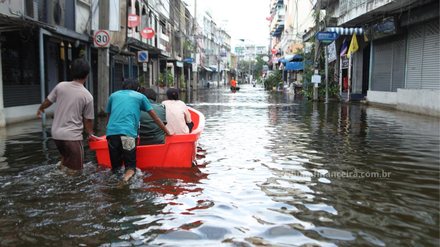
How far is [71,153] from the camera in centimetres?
592

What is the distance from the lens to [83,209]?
4.77m

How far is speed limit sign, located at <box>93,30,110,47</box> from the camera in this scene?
14273 mm

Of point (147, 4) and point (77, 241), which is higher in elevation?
point (147, 4)

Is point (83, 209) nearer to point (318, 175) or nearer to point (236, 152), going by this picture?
point (318, 175)

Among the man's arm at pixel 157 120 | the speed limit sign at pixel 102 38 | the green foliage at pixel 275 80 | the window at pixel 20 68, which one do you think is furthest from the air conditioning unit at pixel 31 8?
the green foliage at pixel 275 80

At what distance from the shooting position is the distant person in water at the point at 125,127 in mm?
5961

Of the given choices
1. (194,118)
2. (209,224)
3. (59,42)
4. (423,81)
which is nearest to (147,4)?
(59,42)

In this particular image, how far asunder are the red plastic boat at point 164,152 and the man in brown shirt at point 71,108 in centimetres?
77

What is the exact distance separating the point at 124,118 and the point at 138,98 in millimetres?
341

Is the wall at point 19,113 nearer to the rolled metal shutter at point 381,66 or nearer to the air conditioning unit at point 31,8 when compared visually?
the air conditioning unit at point 31,8

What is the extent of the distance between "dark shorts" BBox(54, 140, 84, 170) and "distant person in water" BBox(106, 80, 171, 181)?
410 mm

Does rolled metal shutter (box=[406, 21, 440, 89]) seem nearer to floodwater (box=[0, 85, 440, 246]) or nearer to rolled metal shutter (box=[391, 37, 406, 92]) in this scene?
rolled metal shutter (box=[391, 37, 406, 92])

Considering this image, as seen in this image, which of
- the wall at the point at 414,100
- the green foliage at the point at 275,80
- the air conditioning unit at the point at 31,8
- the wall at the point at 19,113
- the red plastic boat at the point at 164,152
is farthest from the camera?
the green foliage at the point at 275,80

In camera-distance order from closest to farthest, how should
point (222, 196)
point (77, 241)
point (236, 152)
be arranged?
point (77, 241) < point (222, 196) < point (236, 152)
